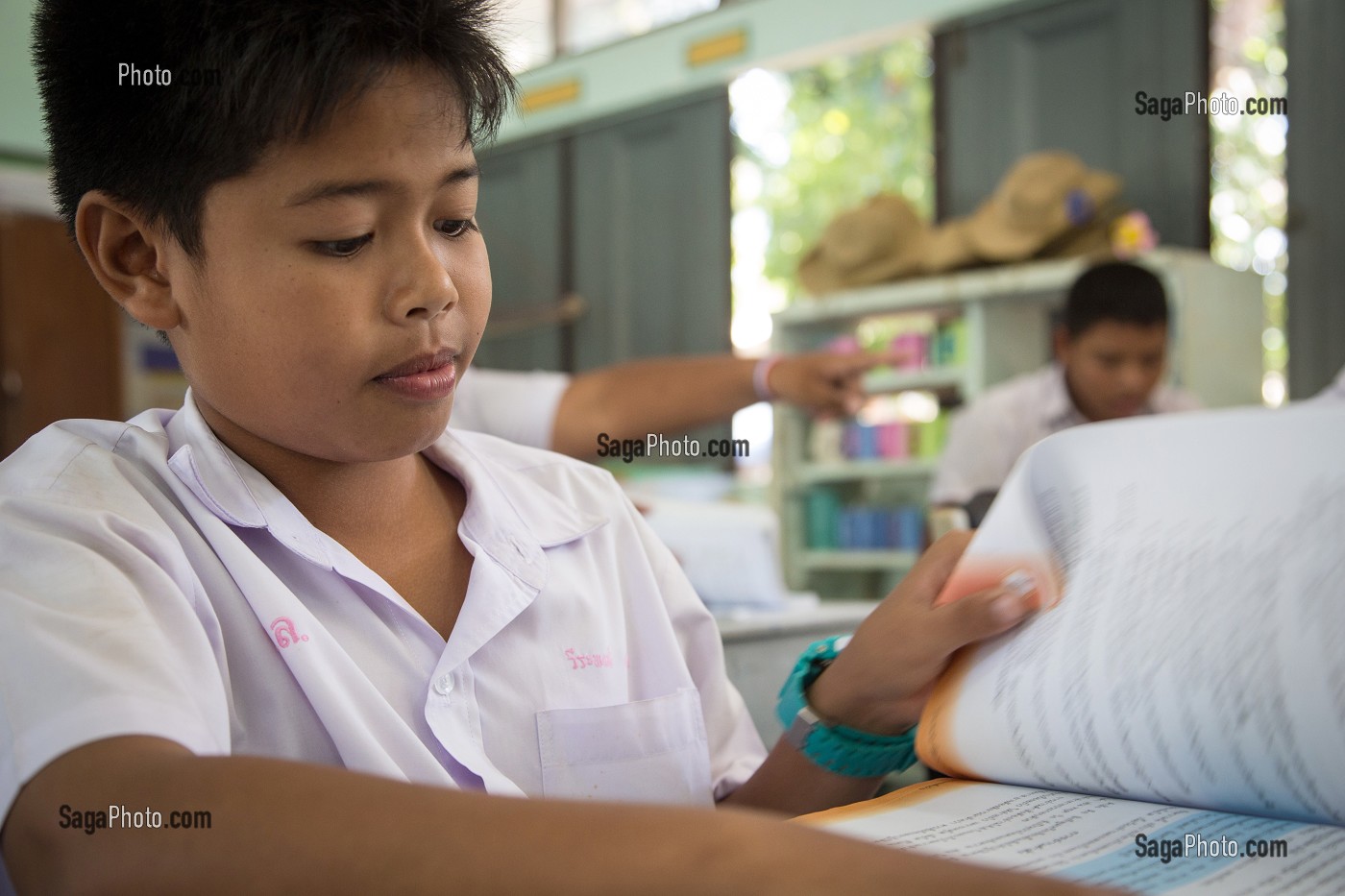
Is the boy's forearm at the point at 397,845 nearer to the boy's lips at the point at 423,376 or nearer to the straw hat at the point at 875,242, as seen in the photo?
the boy's lips at the point at 423,376

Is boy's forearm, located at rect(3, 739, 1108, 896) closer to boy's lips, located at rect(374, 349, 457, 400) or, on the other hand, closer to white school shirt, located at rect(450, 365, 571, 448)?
boy's lips, located at rect(374, 349, 457, 400)

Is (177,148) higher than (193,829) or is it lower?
higher

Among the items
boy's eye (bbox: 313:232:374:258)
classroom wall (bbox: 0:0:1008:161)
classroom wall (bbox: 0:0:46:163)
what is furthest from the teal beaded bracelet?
classroom wall (bbox: 0:0:46:163)

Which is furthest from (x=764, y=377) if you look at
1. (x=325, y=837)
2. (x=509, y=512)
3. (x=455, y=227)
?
(x=325, y=837)

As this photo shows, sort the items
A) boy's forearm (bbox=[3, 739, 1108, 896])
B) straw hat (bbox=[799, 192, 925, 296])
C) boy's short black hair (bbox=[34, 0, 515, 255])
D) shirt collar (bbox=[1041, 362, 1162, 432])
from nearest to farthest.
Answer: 1. boy's forearm (bbox=[3, 739, 1108, 896])
2. boy's short black hair (bbox=[34, 0, 515, 255])
3. shirt collar (bbox=[1041, 362, 1162, 432])
4. straw hat (bbox=[799, 192, 925, 296])

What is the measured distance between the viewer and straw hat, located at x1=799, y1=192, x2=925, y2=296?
434cm

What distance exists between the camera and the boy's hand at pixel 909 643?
67 cm

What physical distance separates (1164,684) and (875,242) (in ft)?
12.8

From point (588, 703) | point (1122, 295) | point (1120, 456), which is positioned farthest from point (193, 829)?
point (1122, 295)

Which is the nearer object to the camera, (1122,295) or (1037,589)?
(1037,589)

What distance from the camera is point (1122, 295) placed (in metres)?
3.13

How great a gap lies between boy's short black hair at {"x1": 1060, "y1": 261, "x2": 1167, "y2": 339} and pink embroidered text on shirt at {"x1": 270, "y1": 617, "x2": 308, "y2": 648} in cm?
286

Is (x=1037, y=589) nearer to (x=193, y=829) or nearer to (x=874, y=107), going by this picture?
(x=193, y=829)

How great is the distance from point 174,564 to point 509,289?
5620 millimetres
